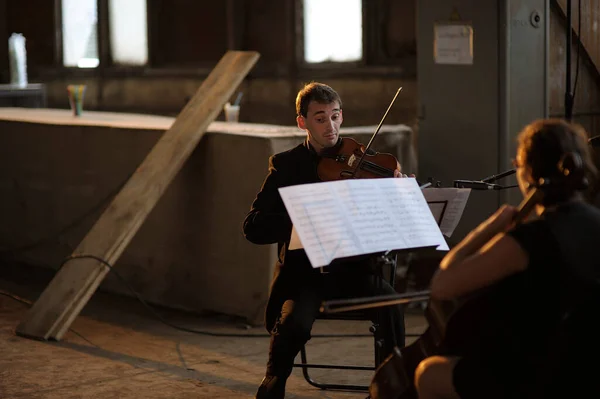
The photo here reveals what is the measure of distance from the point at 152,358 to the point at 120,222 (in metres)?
1.03

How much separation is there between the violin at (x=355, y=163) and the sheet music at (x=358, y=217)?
52cm

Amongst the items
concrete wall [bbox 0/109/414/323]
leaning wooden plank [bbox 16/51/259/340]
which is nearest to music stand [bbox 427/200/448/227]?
concrete wall [bbox 0/109/414/323]

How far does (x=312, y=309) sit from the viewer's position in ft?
13.9

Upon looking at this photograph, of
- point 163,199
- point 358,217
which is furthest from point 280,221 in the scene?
point 163,199

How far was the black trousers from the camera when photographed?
4133 millimetres

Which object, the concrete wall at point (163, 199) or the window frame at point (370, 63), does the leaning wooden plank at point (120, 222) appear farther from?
the window frame at point (370, 63)

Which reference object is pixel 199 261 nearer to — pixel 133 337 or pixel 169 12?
pixel 133 337

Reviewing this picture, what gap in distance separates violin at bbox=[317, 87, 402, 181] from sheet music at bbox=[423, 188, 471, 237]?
227 millimetres

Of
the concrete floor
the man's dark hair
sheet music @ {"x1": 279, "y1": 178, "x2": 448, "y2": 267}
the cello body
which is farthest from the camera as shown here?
the concrete floor

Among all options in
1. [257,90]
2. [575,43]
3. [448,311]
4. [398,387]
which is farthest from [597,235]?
[257,90]

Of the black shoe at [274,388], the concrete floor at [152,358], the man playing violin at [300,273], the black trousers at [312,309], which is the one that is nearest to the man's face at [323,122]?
the man playing violin at [300,273]

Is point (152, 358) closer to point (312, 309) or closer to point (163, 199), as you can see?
point (163, 199)

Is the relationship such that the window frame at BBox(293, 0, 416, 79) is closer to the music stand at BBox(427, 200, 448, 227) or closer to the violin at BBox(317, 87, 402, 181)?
the violin at BBox(317, 87, 402, 181)

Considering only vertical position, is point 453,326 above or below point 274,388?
above
